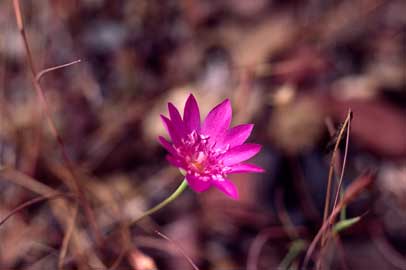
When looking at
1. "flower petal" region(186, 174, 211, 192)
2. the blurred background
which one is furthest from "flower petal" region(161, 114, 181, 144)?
the blurred background

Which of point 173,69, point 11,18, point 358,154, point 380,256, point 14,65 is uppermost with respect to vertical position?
point 11,18

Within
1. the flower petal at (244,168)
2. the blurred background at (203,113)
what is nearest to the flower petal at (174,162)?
the flower petal at (244,168)

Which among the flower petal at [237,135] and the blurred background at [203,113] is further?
the blurred background at [203,113]

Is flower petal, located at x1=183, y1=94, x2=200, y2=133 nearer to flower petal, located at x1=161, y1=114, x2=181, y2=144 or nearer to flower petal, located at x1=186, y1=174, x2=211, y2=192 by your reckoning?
flower petal, located at x1=161, y1=114, x2=181, y2=144

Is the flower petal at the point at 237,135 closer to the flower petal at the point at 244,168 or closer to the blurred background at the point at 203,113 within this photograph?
the flower petal at the point at 244,168

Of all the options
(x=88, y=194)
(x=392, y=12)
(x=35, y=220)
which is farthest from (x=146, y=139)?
(x=392, y=12)

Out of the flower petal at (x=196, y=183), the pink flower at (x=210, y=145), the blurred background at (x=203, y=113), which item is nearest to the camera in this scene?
the flower petal at (x=196, y=183)

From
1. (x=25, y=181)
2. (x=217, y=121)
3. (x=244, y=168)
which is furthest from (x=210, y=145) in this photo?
(x=25, y=181)

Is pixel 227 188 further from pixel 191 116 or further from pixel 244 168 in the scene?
pixel 191 116

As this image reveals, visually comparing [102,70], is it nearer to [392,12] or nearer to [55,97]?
[55,97]
